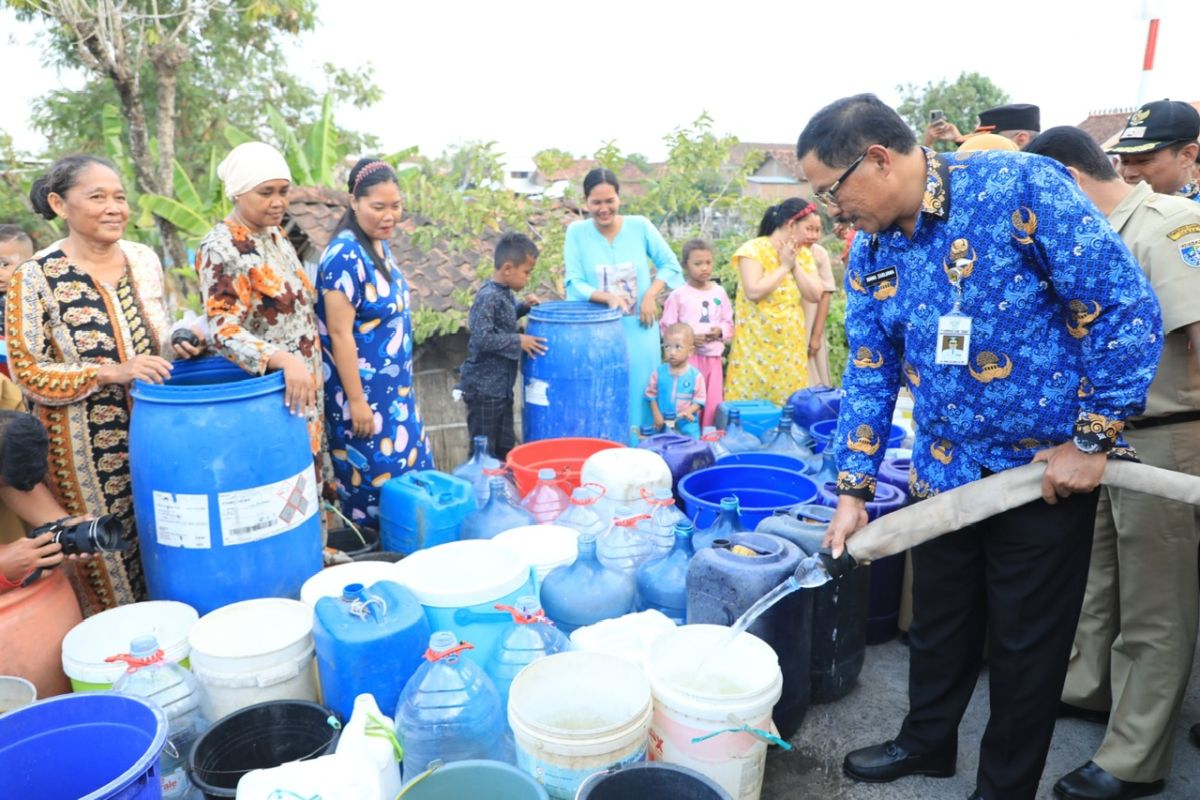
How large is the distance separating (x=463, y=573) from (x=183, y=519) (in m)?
0.91

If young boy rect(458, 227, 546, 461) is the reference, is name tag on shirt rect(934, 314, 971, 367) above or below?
above

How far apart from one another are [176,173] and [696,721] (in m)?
11.4

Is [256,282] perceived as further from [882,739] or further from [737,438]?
[882,739]

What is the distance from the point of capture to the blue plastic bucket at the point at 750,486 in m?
3.35

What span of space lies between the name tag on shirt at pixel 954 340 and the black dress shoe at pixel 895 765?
1333 mm

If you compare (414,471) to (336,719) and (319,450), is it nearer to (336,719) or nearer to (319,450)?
(319,450)

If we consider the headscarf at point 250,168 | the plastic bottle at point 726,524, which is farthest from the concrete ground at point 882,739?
the headscarf at point 250,168

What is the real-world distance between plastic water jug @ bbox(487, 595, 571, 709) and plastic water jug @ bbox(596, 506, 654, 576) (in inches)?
23.1

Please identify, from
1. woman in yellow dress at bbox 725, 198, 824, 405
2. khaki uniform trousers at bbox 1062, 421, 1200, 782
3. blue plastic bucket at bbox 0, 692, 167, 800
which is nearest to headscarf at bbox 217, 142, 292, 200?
blue plastic bucket at bbox 0, 692, 167, 800

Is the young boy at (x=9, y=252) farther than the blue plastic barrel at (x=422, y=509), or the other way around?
the young boy at (x=9, y=252)

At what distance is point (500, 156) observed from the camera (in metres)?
7.49

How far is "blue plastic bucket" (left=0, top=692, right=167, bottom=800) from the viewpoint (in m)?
1.75

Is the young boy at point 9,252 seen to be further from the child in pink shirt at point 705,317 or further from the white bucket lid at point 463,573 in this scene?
the child in pink shirt at point 705,317

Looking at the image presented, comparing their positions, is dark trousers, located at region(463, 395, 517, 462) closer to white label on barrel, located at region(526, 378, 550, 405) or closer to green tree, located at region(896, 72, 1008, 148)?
white label on barrel, located at region(526, 378, 550, 405)
